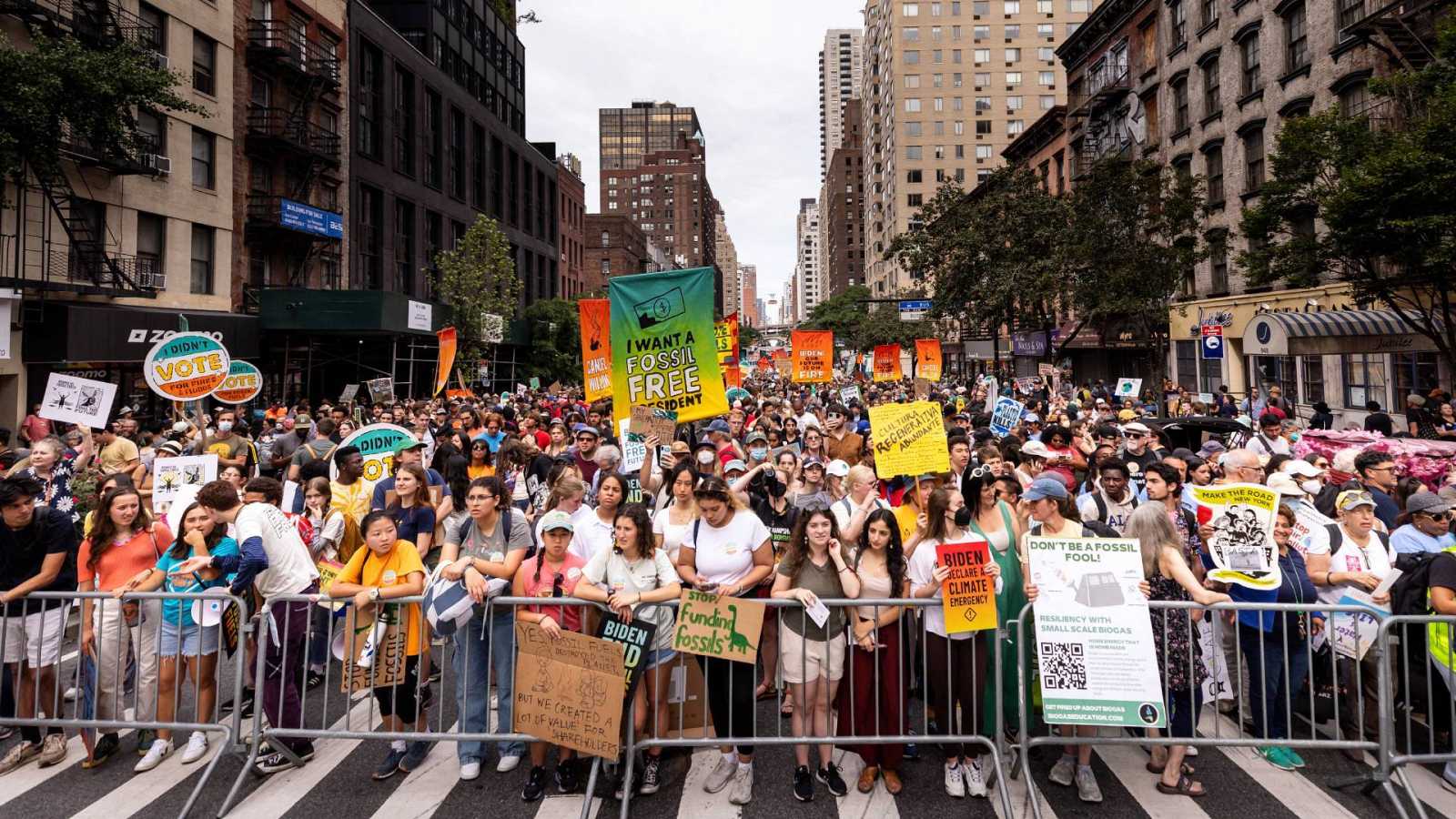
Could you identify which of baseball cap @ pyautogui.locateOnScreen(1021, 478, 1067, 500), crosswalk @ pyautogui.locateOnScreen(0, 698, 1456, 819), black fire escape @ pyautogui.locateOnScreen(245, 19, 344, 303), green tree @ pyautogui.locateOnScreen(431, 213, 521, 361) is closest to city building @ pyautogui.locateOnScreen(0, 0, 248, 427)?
black fire escape @ pyautogui.locateOnScreen(245, 19, 344, 303)

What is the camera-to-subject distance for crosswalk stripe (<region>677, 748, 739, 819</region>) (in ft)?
15.1

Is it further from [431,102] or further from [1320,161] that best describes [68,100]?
[1320,161]

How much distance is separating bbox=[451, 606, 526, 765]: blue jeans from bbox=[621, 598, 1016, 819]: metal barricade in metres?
0.88

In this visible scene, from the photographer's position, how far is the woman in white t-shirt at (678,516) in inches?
231

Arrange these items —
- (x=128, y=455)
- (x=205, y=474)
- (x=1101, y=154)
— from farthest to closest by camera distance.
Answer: (x=1101, y=154) → (x=128, y=455) → (x=205, y=474)

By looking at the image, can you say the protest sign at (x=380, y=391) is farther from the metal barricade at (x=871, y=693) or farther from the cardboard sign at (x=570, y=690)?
the metal barricade at (x=871, y=693)

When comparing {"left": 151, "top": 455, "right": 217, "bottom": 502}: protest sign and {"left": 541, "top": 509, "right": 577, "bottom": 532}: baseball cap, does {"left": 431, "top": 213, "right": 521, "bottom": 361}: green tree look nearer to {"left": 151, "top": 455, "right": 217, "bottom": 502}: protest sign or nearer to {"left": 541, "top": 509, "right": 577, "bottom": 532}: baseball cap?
{"left": 151, "top": 455, "right": 217, "bottom": 502}: protest sign

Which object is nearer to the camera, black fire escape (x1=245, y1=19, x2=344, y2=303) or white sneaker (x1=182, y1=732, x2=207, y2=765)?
white sneaker (x1=182, y1=732, x2=207, y2=765)

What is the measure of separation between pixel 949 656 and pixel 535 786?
280 cm

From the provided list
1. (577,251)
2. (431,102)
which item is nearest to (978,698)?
(431,102)

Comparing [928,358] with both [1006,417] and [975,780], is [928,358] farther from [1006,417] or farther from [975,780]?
[975,780]

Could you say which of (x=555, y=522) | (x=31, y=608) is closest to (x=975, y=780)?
(x=555, y=522)

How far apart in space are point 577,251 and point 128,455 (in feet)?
197

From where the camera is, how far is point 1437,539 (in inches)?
216
